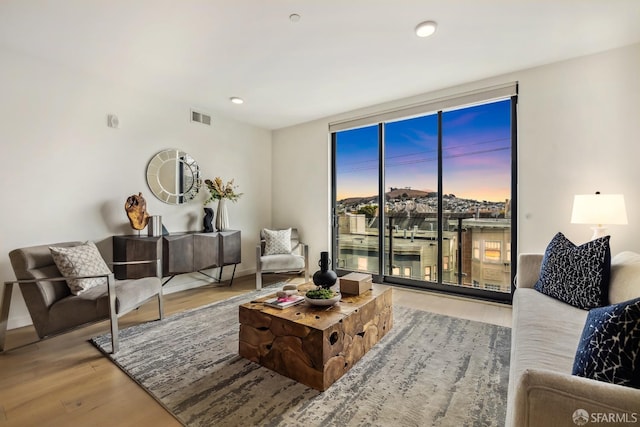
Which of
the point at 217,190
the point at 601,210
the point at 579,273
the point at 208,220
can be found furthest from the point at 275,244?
the point at 601,210

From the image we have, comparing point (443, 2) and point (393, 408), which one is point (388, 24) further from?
point (393, 408)

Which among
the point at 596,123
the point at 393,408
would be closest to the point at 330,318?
the point at 393,408

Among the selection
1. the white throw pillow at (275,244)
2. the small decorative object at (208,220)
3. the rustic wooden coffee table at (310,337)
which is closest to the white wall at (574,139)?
the rustic wooden coffee table at (310,337)

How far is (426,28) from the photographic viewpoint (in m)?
2.32

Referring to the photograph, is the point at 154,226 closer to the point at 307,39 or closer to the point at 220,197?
the point at 220,197

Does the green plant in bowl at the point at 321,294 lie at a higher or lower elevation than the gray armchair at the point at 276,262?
higher

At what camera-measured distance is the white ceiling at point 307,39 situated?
2092mm

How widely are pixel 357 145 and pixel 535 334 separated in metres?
3.49

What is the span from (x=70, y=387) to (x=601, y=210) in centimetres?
403

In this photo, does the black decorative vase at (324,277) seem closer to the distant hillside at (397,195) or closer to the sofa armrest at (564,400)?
the sofa armrest at (564,400)

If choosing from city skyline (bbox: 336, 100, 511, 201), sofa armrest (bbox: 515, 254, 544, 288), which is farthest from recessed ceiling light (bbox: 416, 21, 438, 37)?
sofa armrest (bbox: 515, 254, 544, 288)

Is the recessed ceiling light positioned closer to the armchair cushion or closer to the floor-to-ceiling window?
the floor-to-ceiling window

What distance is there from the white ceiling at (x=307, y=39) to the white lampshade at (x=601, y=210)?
4.57 ft

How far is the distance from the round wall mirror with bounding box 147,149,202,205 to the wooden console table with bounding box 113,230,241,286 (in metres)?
0.61
